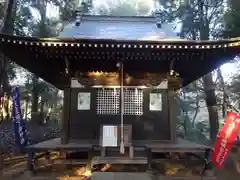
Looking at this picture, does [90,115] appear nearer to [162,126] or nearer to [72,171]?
[72,171]

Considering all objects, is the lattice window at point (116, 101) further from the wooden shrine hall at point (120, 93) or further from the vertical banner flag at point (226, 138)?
the vertical banner flag at point (226, 138)

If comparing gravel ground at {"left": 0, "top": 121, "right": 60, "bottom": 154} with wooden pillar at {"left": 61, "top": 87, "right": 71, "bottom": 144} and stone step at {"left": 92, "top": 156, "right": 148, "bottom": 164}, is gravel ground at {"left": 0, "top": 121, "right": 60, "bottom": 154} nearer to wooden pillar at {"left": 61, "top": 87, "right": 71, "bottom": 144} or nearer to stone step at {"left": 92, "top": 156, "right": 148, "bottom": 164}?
wooden pillar at {"left": 61, "top": 87, "right": 71, "bottom": 144}

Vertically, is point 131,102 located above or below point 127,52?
below

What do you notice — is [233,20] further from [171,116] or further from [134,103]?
[134,103]

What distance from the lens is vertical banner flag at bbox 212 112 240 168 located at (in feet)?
22.5

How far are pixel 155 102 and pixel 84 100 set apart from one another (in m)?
Answer: 2.46

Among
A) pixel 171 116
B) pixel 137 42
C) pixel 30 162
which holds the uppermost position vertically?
pixel 137 42

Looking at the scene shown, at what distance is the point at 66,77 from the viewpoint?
8148 millimetres

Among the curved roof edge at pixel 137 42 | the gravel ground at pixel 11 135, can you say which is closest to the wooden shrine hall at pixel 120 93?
the curved roof edge at pixel 137 42

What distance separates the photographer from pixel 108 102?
816 centimetres

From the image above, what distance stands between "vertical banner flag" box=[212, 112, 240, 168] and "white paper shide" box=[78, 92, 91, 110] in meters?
4.36

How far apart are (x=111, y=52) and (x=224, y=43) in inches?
125

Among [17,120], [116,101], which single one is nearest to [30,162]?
[17,120]

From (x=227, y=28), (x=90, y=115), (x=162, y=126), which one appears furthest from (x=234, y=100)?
(x=90, y=115)
